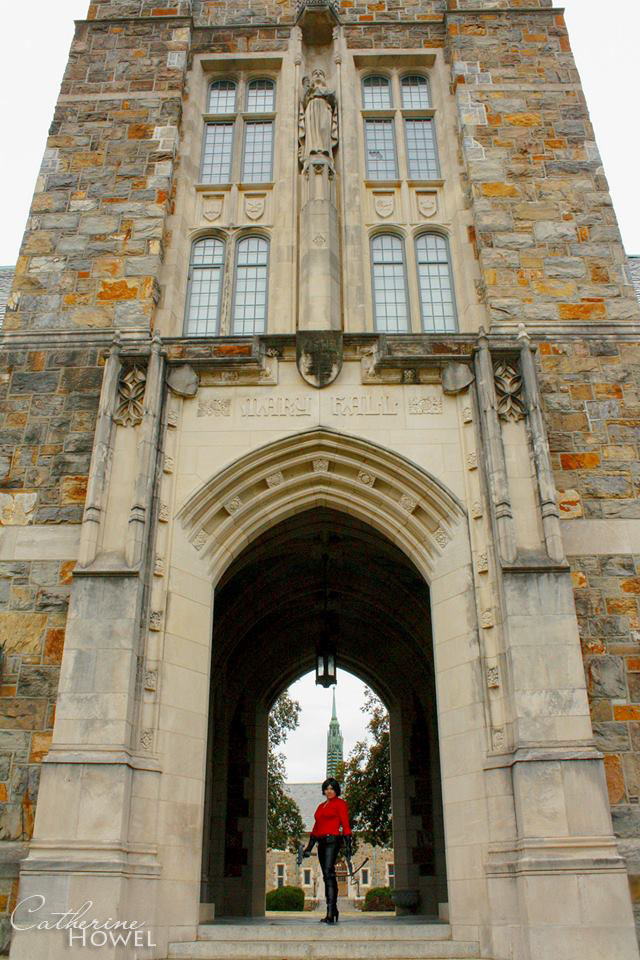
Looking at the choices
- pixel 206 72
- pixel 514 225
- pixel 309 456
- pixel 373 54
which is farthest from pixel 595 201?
pixel 206 72

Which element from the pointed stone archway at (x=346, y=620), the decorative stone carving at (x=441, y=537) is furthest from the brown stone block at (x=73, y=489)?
the decorative stone carving at (x=441, y=537)

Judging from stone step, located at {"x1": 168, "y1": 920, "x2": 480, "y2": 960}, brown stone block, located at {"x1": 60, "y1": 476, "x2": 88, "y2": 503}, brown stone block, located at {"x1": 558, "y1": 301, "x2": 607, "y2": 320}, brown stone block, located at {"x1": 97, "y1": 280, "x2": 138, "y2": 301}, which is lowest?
stone step, located at {"x1": 168, "y1": 920, "x2": 480, "y2": 960}

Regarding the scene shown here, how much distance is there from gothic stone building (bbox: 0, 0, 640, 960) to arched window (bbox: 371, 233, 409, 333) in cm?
5

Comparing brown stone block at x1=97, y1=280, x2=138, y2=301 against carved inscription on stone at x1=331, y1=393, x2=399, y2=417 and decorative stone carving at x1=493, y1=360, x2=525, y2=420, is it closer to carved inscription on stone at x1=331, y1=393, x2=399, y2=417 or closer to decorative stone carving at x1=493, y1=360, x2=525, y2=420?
carved inscription on stone at x1=331, y1=393, x2=399, y2=417

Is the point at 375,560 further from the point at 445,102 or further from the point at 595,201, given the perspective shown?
the point at 445,102

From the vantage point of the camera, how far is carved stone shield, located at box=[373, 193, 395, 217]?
13453 millimetres

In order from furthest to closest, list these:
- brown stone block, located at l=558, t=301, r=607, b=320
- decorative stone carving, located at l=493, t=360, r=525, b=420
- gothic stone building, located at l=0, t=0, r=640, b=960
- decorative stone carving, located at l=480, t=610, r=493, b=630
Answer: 1. brown stone block, located at l=558, t=301, r=607, b=320
2. decorative stone carving, located at l=493, t=360, r=525, b=420
3. decorative stone carving, located at l=480, t=610, r=493, b=630
4. gothic stone building, located at l=0, t=0, r=640, b=960

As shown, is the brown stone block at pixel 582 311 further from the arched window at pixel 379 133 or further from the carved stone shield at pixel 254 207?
the carved stone shield at pixel 254 207

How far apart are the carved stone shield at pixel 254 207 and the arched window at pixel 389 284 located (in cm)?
192

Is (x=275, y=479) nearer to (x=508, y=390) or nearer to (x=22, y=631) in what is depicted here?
(x=508, y=390)

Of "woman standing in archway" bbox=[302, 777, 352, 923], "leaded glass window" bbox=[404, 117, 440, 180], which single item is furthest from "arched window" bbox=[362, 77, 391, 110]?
"woman standing in archway" bbox=[302, 777, 352, 923]

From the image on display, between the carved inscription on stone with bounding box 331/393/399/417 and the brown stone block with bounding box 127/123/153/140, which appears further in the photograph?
the brown stone block with bounding box 127/123/153/140

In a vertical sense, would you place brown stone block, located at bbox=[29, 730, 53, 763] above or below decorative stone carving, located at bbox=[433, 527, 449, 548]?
below

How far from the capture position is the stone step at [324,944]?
304 inches
